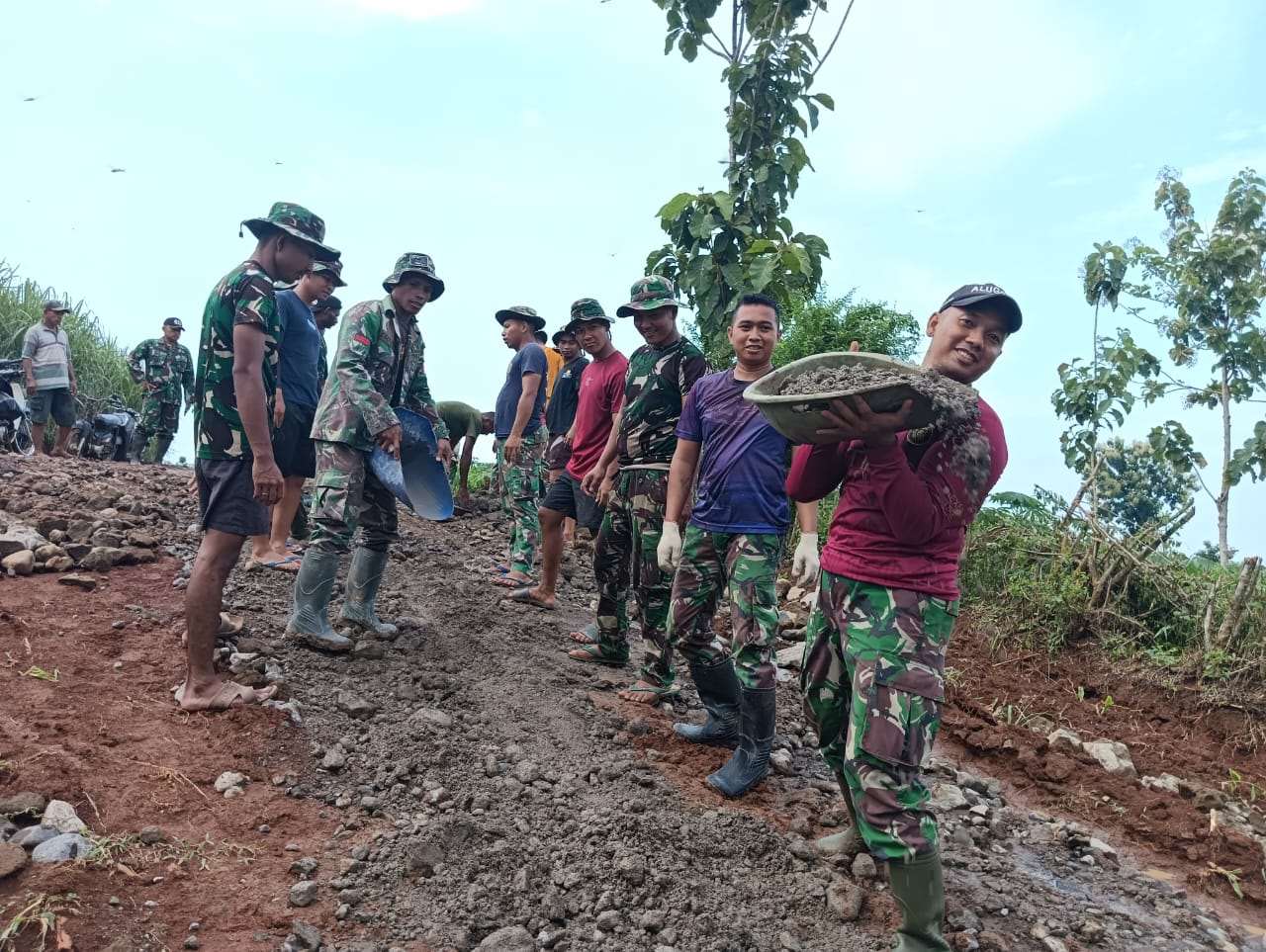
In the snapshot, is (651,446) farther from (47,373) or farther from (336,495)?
(47,373)

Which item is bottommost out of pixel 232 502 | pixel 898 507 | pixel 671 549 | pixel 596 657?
pixel 596 657

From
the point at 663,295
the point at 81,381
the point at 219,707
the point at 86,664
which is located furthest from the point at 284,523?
the point at 81,381

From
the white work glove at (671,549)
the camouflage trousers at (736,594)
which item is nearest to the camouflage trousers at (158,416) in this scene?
the white work glove at (671,549)

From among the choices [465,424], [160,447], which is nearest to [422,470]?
[465,424]

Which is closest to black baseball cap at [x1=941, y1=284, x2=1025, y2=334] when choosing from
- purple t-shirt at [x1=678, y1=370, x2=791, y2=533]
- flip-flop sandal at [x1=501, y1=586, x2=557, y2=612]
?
purple t-shirt at [x1=678, y1=370, x2=791, y2=533]

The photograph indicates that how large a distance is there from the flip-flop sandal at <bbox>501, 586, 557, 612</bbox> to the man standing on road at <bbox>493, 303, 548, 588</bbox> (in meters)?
0.32

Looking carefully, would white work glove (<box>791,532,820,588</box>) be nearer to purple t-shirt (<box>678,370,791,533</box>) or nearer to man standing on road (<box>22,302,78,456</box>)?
purple t-shirt (<box>678,370,791,533</box>)

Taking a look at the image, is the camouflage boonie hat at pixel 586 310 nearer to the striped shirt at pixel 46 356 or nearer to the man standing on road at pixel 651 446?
the man standing on road at pixel 651 446

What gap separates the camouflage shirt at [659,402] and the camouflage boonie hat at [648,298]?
0.21 metres

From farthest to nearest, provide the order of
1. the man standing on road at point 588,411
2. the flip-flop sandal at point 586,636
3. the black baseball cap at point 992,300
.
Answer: the man standing on road at point 588,411
the flip-flop sandal at point 586,636
the black baseball cap at point 992,300

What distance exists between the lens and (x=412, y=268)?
416cm

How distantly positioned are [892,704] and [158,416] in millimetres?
11757

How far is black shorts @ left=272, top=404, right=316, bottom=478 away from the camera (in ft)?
14.9

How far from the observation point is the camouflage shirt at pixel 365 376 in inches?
156
